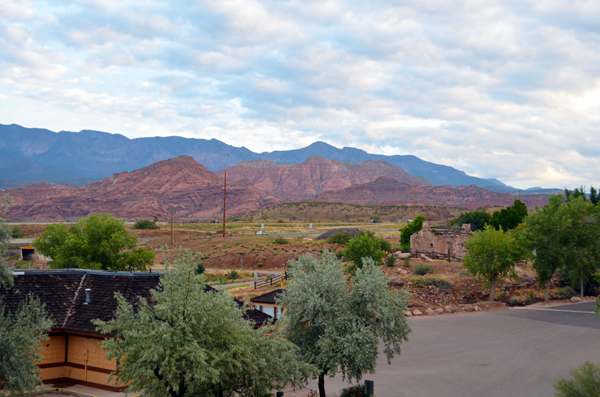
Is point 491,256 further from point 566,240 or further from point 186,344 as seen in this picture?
point 186,344

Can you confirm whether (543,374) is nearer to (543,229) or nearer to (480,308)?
(480,308)

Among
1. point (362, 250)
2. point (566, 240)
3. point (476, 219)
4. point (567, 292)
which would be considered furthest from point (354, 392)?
point (476, 219)

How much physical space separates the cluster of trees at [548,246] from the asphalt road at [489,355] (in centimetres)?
436

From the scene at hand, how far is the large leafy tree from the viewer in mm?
37375

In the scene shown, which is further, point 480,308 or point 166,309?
point 480,308

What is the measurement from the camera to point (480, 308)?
3503 centimetres

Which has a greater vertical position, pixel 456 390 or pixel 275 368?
pixel 275 368

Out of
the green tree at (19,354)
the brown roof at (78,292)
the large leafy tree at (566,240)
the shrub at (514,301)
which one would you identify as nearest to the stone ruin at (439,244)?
the large leafy tree at (566,240)

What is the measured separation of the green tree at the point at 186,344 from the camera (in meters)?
9.72

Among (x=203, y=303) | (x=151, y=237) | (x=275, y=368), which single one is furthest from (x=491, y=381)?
(x=151, y=237)

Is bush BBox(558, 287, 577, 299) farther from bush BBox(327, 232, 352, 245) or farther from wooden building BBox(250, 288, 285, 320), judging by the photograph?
bush BBox(327, 232, 352, 245)

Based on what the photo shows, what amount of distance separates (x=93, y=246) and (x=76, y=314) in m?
18.8

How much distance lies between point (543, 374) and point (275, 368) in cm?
1429

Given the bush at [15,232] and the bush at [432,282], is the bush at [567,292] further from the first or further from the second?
the bush at [15,232]
